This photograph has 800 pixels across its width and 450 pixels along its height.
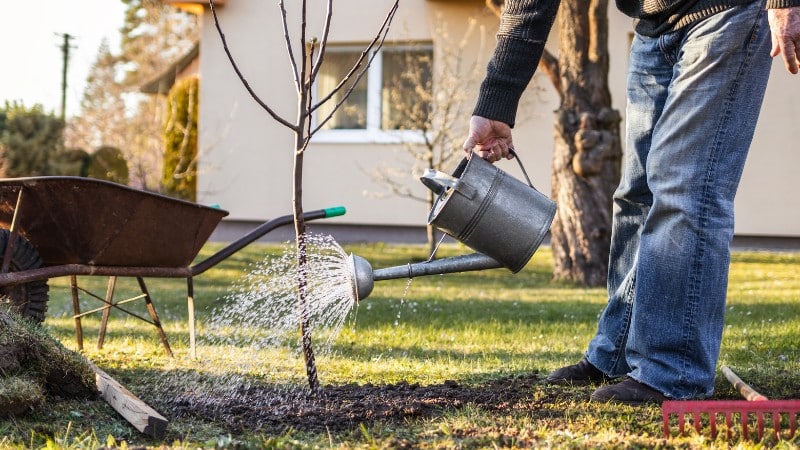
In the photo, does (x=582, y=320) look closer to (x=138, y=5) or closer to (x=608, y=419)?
(x=608, y=419)

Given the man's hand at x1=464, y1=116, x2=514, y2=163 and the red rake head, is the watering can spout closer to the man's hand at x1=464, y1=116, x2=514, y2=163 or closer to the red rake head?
the man's hand at x1=464, y1=116, x2=514, y2=163

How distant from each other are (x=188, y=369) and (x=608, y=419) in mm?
1756

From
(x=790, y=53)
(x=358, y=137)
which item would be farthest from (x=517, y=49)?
(x=358, y=137)

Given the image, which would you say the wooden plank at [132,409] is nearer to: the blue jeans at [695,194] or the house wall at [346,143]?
the blue jeans at [695,194]

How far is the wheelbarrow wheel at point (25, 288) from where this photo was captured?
141 inches

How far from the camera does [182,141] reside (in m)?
13.5

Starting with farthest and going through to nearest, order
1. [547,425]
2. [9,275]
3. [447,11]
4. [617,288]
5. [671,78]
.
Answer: [447,11], [9,275], [617,288], [671,78], [547,425]

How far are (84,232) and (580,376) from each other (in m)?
1.96

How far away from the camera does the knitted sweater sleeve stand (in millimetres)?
2877

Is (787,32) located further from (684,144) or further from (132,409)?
(132,409)

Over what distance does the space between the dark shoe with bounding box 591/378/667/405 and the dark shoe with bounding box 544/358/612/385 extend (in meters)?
0.36

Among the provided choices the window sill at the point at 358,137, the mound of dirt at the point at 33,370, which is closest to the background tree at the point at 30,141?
the window sill at the point at 358,137

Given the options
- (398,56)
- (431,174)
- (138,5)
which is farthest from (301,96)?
(138,5)

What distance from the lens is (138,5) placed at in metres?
43.4
